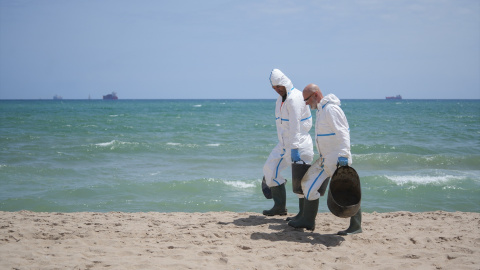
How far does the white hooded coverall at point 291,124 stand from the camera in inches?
203

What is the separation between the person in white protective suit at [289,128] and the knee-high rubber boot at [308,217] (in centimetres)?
29

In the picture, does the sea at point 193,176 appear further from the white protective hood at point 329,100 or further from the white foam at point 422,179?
the white protective hood at point 329,100

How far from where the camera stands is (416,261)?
4152 millimetres

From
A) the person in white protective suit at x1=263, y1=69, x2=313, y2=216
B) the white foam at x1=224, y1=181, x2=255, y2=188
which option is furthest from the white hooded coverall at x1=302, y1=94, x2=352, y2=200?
the white foam at x1=224, y1=181, x2=255, y2=188

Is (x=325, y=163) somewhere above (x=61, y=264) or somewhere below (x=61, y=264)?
above

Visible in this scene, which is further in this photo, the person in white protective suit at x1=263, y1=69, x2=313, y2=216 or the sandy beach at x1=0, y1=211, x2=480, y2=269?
the person in white protective suit at x1=263, y1=69, x2=313, y2=216

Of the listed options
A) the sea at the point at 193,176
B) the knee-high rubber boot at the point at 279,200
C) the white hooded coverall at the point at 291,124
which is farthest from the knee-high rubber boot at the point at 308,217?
the sea at the point at 193,176

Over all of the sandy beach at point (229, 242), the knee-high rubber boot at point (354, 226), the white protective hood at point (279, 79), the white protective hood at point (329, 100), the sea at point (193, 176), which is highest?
the white protective hood at point (279, 79)

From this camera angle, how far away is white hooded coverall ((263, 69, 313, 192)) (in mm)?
5145

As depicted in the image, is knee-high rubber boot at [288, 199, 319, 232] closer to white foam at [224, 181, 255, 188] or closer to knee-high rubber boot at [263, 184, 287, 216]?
knee-high rubber boot at [263, 184, 287, 216]

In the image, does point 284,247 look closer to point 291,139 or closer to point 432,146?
point 291,139

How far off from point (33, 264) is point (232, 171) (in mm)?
7585

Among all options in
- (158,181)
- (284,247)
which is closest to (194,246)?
(284,247)

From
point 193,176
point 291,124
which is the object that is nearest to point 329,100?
point 291,124
